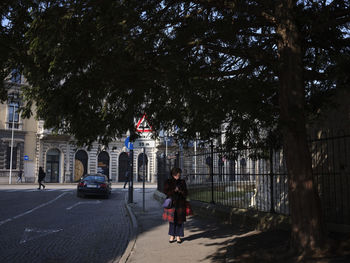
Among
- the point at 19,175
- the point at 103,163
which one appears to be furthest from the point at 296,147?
the point at 103,163

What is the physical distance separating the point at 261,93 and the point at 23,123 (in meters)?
37.3

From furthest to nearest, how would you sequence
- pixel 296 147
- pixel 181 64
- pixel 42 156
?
pixel 42 156 → pixel 296 147 → pixel 181 64

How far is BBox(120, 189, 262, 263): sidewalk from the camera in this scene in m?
6.22

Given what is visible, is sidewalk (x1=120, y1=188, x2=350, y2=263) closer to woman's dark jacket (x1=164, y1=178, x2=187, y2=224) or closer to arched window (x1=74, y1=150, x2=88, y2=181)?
woman's dark jacket (x1=164, y1=178, x2=187, y2=224)

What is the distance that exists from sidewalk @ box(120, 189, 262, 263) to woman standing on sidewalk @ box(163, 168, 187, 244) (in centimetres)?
24

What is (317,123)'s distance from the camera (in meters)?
9.06

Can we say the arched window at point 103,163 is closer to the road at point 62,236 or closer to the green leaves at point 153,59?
the road at point 62,236

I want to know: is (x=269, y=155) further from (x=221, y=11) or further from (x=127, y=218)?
(x=127, y=218)

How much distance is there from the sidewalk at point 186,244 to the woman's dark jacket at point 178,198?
506 mm

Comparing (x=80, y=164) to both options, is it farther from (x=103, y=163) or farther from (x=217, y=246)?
(x=217, y=246)

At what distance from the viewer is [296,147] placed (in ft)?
18.0

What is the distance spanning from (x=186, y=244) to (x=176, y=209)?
0.72 meters

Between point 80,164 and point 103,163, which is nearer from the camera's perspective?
point 80,164

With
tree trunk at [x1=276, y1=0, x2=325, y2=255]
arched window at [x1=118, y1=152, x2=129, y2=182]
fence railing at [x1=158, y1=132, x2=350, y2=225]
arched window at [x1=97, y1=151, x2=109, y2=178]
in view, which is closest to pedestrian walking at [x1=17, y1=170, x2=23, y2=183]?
arched window at [x1=97, y1=151, x2=109, y2=178]
